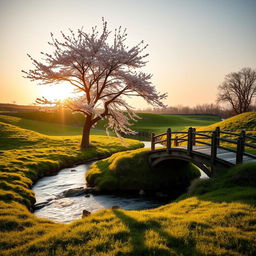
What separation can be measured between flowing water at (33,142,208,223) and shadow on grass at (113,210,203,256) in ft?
17.0

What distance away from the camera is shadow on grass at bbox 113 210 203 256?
5.09 metres

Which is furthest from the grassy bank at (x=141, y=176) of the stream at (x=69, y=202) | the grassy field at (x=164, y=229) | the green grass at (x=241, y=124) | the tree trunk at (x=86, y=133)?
the green grass at (x=241, y=124)

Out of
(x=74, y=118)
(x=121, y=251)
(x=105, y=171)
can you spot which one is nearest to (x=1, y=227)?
(x=121, y=251)

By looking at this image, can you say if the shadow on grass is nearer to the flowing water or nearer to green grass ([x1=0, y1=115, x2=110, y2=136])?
the flowing water

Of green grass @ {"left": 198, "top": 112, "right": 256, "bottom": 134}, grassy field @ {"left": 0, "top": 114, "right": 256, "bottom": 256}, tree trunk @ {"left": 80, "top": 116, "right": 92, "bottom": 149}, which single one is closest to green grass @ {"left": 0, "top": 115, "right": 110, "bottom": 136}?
tree trunk @ {"left": 80, "top": 116, "right": 92, "bottom": 149}

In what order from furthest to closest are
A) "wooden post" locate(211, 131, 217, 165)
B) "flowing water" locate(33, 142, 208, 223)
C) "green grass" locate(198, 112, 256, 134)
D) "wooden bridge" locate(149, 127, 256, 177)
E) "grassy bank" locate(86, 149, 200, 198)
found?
"green grass" locate(198, 112, 256, 134), "grassy bank" locate(86, 149, 200, 198), "wooden post" locate(211, 131, 217, 165), "flowing water" locate(33, 142, 208, 223), "wooden bridge" locate(149, 127, 256, 177)

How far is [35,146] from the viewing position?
28.3 m

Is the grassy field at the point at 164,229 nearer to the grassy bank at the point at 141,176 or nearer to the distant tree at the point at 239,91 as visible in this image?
the grassy bank at the point at 141,176

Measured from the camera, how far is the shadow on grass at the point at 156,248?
5.09 m

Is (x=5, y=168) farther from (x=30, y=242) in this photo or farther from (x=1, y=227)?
(x=30, y=242)

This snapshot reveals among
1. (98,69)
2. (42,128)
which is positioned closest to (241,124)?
(98,69)

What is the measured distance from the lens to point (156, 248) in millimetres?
5262

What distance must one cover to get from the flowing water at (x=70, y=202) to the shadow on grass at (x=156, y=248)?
5.19m

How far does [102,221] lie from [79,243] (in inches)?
58.5
